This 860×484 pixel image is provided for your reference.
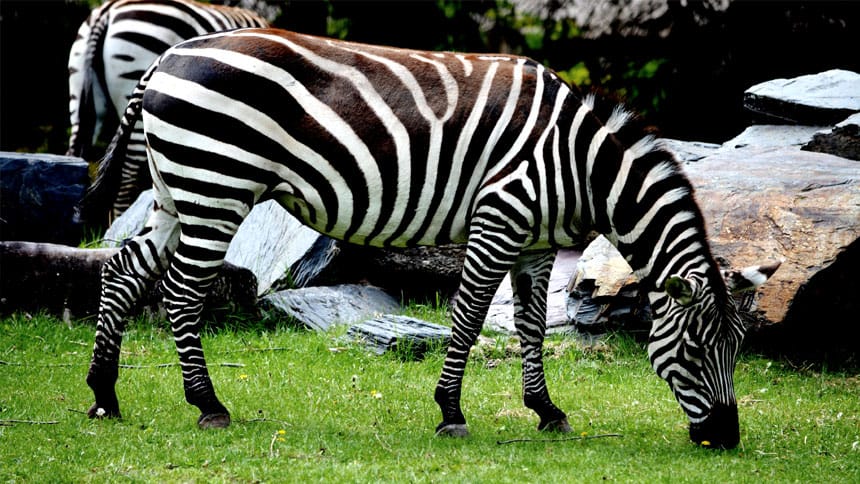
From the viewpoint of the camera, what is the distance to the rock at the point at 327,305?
9688mm

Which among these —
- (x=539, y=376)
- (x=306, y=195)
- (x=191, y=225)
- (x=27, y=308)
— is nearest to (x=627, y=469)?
(x=539, y=376)

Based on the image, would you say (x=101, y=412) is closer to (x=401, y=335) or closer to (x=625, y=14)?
(x=401, y=335)

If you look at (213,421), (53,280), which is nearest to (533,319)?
(213,421)

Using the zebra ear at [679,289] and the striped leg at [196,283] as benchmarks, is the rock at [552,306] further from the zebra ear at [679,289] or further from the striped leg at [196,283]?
the striped leg at [196,283]

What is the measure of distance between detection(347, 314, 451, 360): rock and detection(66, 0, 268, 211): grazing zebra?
3.75 meters

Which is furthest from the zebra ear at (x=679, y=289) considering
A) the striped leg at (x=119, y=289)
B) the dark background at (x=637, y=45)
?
the dark background at (x=637, y=45)

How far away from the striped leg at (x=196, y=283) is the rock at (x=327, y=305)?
121 inches

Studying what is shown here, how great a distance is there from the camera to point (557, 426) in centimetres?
673

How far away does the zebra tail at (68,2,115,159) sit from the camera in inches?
446

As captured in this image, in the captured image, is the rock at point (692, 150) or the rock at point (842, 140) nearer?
the rock at point (842, 140)

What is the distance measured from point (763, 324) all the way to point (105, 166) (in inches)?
219

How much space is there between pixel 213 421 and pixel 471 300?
6.40ft

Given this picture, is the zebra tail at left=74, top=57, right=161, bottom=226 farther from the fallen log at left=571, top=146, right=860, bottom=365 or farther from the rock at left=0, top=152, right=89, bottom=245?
the rock at left=0, top=152, right=89, bottom=245

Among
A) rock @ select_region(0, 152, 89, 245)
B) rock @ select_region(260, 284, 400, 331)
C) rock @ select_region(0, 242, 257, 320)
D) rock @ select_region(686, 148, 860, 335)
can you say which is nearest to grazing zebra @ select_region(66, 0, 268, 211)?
rock @ select_region(0, 152, 89, 245)
